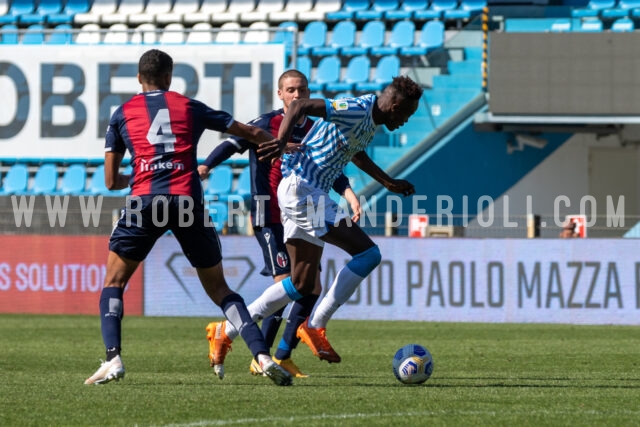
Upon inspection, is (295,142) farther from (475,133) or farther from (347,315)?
(475,133)

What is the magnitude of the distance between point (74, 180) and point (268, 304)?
48.6ft

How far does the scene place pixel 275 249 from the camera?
890cm

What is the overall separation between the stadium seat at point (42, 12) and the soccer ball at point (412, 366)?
67.0ft

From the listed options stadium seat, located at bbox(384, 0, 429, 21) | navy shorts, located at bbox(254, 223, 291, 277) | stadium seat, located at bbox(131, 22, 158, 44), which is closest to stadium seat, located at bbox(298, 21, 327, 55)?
stadium seat, located at bbox(384, 0, 429, 21)

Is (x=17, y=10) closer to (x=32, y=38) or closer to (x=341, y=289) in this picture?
(x=32, y=38)

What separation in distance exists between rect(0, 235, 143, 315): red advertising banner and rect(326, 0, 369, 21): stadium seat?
859 centimetres

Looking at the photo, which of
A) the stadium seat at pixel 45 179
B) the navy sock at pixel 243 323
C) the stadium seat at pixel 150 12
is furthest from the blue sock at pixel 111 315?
the stadium seat at pixel 150 12

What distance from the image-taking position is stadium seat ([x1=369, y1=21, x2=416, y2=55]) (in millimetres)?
23469

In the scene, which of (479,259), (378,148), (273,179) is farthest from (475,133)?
(273,179)

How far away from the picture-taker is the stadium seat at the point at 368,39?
934 inches

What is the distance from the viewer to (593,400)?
6.72 meters

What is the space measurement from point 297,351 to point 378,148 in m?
10.5
